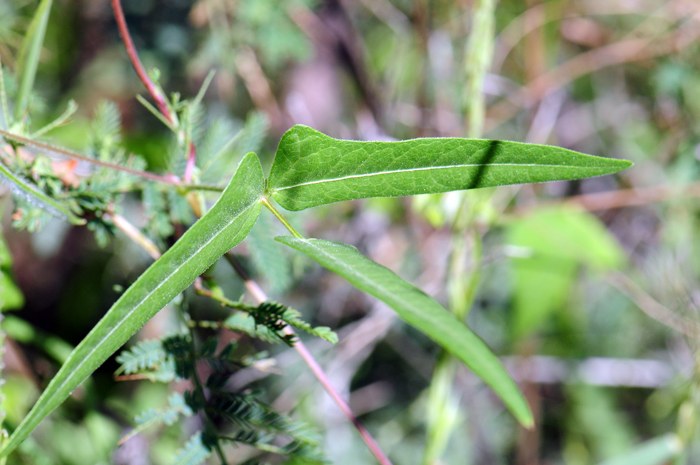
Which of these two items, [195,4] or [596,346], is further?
[596,346]

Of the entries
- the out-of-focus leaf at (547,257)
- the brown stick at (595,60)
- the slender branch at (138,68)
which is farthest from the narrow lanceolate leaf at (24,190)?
the brown stick at (595,60)

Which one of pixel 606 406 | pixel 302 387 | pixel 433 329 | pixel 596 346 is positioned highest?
pixel 433 329

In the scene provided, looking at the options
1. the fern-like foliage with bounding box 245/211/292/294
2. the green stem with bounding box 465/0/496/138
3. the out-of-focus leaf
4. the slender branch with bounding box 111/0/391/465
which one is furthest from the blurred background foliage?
the slender branch with bounding box 111/0/391/465

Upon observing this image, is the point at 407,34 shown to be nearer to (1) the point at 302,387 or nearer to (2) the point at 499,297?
(2) the point at 499,297

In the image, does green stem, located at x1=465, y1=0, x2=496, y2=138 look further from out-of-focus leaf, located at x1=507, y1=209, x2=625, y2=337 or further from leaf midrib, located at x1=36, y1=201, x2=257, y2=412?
leaf midrib, located at x1=36, y1=201, x2=257, y2=412

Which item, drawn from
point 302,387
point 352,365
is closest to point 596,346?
point 352,365

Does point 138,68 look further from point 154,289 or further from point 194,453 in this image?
point 194,453
